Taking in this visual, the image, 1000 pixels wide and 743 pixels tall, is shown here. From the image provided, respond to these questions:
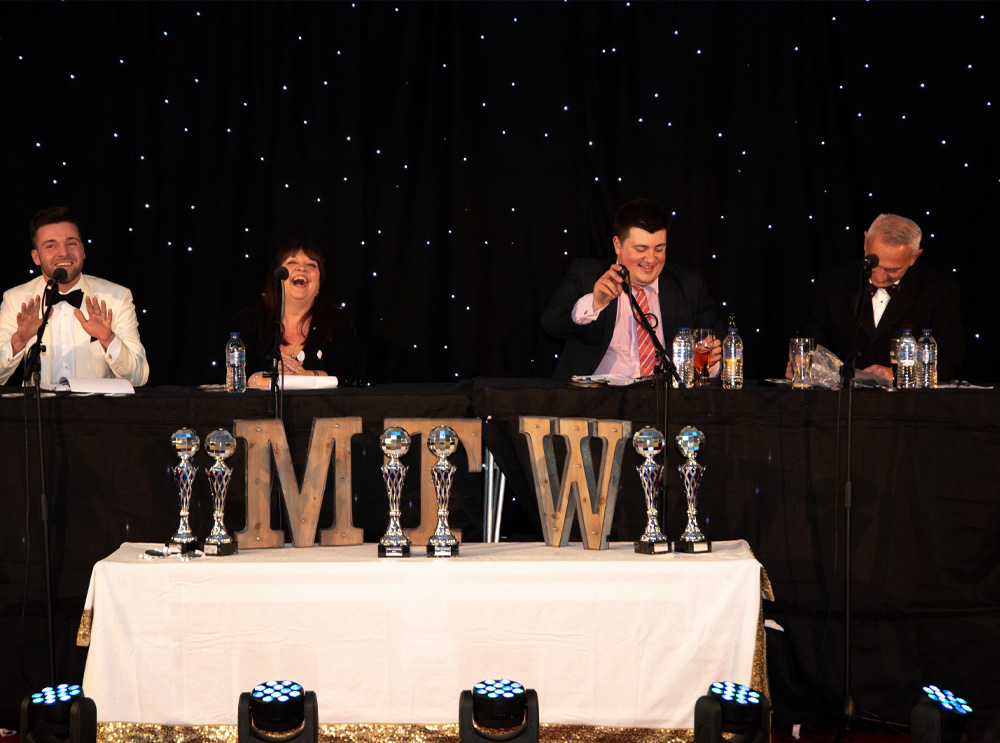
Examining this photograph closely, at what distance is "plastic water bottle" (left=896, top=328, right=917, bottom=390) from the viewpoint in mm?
3264

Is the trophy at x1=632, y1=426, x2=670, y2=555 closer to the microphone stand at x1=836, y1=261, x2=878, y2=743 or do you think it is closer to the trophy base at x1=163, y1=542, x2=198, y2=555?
the microphone stand at x1=836, y1=261, x2=878, y2=743

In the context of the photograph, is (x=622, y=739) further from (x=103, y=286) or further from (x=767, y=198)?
(x=767, y=198)

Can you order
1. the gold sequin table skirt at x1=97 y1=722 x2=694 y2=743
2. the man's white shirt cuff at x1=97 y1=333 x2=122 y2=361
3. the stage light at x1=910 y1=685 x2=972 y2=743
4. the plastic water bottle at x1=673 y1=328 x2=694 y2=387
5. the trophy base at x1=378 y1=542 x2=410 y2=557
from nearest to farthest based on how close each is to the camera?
the stage light at x1=910 y1=685 x2=972 y2=743 → the gold sequin table skirt at x1=97 y1=722 x2=694 y2=743 → the trophy base at x1=378 y1=542 x2=410 y2=557 → the plastic water bottle at x1=673 y1=328 x2=694 y2=387 → the man's white shirt cuff at x1=97 y1=333 x2=122 y2=361

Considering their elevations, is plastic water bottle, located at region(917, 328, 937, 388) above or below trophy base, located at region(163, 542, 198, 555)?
above

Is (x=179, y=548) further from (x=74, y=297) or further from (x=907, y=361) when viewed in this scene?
(x=907, y=361)

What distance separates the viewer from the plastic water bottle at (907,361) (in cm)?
326

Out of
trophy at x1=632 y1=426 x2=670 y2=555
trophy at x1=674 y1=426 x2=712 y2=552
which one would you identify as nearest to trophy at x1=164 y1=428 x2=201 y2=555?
trophy at x1=632 y1=426 x2=670 y2=555

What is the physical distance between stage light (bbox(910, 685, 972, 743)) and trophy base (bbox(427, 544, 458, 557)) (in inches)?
47.9

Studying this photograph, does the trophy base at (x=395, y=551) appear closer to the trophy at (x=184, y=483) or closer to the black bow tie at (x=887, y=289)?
the trophy at (x=184, y=483)

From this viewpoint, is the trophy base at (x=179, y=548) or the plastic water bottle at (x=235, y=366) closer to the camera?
the trophy base at (x=179, y=548)

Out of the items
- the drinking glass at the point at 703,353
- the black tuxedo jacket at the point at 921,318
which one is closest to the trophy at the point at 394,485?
the drinking glass at the point at 703,353

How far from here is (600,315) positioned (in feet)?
12.8

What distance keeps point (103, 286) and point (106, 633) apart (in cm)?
162

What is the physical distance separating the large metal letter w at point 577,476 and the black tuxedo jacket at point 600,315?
2.92ft
